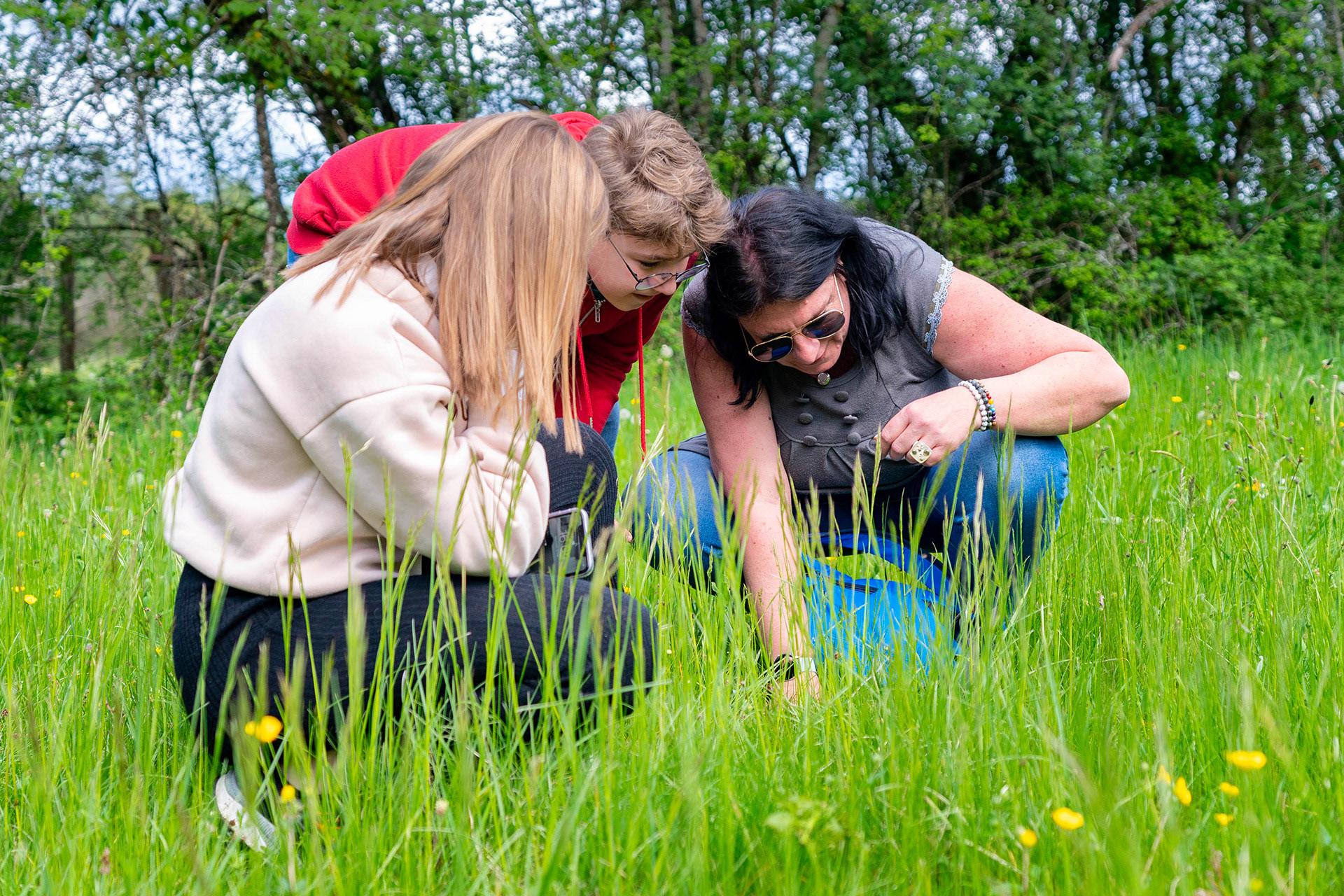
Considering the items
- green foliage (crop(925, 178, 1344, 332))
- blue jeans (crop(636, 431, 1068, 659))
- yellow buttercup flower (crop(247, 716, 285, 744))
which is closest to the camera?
yellow buttercup flower (crop(247, 716, 285, 744))

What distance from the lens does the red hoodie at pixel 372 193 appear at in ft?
8.15

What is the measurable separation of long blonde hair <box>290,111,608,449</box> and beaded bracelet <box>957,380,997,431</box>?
0.96 m

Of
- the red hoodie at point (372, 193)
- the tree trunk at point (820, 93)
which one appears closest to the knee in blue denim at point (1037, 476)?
the red hoodie at point (372, 193)

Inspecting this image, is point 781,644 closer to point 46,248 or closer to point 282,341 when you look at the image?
point 282,341

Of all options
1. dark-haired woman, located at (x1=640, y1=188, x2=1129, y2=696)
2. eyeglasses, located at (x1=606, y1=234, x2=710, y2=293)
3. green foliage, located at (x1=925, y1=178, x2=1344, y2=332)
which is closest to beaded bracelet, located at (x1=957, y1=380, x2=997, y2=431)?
dark-haired woman, located at (x1=640, y1=188, x2=1129, y2=696)

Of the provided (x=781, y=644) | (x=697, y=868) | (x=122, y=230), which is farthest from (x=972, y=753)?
(x=122, y=230)

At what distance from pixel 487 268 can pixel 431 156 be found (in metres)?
0.29

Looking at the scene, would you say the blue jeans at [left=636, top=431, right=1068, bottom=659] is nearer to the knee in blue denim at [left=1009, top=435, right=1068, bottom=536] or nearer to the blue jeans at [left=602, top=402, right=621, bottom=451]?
the knee in blue denim at [left=1009, top=435, right=1068, bottom=536]

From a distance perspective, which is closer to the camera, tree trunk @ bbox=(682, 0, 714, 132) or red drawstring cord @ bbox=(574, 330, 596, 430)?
red drawstring cord @ bbox=(574, 330, 596, 430)

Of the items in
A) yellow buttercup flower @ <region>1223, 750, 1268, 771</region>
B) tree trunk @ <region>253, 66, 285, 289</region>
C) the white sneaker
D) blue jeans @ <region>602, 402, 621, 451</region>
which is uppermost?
tree trunk @ <region>253, 66, 285, 289</region>

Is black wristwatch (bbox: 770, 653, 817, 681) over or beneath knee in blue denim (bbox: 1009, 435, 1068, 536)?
beneath

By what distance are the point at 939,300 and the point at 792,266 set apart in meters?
0.42

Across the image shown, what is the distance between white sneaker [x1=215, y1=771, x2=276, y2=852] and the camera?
1250 millimetres

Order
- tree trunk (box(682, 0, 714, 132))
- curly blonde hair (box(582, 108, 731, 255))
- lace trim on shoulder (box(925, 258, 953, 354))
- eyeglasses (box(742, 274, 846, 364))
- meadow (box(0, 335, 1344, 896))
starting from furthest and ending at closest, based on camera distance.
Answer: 1. tree trunk (box(682, 0, 714, 132))
2. lace trim on shoulder (box(925, 258, 953, 354))
3. eyeglasses (box(742, 274, 846, 364))
4. curly blonde hair (box(582, 108, 731, 255))
5. meadow (box(0, 335, 1344, 896))
